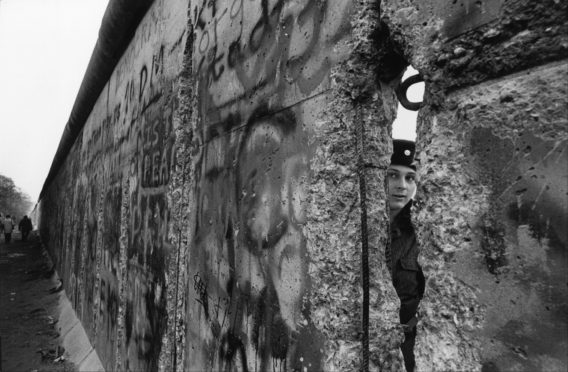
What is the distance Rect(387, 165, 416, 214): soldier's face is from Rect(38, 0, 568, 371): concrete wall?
50.8 inches

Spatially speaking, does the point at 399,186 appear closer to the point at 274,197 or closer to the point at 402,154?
the point at 402,154

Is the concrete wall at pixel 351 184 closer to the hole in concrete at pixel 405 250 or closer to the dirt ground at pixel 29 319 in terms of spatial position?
the hole in concrete at pixel 405 250

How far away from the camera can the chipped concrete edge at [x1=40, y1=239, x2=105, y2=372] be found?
5.35m

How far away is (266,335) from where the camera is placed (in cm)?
165

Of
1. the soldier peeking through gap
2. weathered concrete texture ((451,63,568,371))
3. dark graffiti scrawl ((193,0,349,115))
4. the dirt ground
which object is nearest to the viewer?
weathered concrete texture ((451,63,568,371))

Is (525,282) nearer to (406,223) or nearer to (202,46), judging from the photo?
(406,223)

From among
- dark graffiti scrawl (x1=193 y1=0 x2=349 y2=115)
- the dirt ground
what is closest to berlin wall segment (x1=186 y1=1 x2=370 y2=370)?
dark graffiti scrawl (x1=193 y1=0 x2=349 y2=115)

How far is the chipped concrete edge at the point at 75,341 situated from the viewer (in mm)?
5352

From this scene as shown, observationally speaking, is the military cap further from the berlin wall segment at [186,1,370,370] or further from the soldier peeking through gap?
the berlin wall segment at [186,1,370,370]

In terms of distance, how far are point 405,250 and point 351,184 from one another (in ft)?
4.78

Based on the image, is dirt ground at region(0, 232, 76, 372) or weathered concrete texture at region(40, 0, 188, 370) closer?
weathered concrete texture at region(40, 0, 188, 370)

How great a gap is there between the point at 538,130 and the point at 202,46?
2212 mm

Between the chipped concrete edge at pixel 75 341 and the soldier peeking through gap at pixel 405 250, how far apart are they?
3.99 m

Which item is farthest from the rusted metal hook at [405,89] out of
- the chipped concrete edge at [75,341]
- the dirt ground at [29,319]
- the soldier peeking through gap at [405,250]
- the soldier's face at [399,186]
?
the dirt ground at [29,319]
